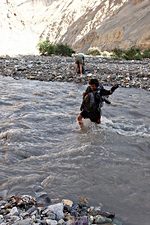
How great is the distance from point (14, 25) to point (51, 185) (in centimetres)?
5848

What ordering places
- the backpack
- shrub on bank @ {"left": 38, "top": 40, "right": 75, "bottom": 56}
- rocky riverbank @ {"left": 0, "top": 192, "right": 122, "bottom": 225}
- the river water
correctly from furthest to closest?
1. shrub on bank @ {"left": 38, "top": 40, "right": 75, "bottom": 56}
2. the backpack
3. the river water
4. rocky riverbank @ {"left": 0, "top": 192, "right": 122, "bottom": 225}

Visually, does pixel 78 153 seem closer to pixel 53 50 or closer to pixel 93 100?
pixel 93 100

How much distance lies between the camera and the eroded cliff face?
61094 mm

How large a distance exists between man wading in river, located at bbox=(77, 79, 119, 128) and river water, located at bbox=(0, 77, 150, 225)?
1.47ft

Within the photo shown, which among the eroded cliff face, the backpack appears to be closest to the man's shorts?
A: the backpack

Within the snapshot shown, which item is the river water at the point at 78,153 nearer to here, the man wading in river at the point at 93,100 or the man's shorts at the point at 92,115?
the man's shorts at the point at 92,115

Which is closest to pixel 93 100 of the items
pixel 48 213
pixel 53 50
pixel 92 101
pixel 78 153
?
pixel 92 101

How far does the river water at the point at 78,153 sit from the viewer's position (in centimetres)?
705

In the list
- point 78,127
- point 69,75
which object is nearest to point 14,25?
point 69,75

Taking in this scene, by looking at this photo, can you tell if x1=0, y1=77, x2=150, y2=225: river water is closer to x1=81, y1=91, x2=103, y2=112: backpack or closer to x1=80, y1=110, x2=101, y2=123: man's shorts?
x1=80, y1=110, x2=101, y2=123: man's shorts

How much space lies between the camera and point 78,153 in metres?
9.20

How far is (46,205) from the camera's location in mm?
6312

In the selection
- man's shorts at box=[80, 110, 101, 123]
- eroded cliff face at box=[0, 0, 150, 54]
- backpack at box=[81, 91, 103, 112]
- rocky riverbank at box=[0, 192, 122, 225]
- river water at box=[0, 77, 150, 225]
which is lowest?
river water at box=[0, 77, 150, 225]

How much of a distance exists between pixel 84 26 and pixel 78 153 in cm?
8207
